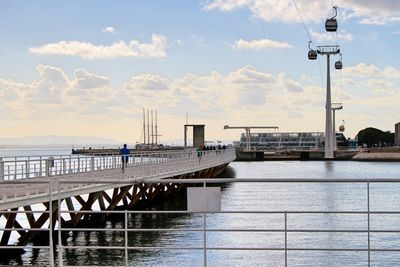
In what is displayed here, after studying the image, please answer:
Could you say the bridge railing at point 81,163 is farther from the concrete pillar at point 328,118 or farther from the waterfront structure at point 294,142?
the waterfront structure at point 294,142

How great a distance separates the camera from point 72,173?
30156 mm

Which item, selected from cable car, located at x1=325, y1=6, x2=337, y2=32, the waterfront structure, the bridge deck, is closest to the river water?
the bridge deck

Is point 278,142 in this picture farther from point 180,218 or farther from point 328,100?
point 180,218

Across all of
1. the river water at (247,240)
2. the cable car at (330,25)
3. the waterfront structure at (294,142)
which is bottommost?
the river water at (247,240)

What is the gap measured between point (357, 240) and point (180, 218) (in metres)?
10.7

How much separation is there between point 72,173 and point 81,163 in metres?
4.43

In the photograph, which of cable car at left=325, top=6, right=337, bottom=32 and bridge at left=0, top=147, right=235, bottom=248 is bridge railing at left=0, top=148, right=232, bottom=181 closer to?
bridge at left=0, top=147, right=235, bottom=248

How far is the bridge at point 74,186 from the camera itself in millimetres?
18625

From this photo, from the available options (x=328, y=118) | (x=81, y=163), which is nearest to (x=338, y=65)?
(x=328, y=118)

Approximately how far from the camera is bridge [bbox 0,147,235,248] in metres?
18.6

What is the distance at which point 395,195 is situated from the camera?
5062 centimetres

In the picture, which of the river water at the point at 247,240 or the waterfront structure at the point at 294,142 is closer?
the river water at the point at 247,240

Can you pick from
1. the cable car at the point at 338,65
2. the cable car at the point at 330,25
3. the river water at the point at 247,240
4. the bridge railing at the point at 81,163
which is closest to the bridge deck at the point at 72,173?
the bridge railing at the point at 81,163

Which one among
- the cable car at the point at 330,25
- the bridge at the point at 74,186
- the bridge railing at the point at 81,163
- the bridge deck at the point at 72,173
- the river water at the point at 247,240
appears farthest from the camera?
the cable car at the point at 330,25
